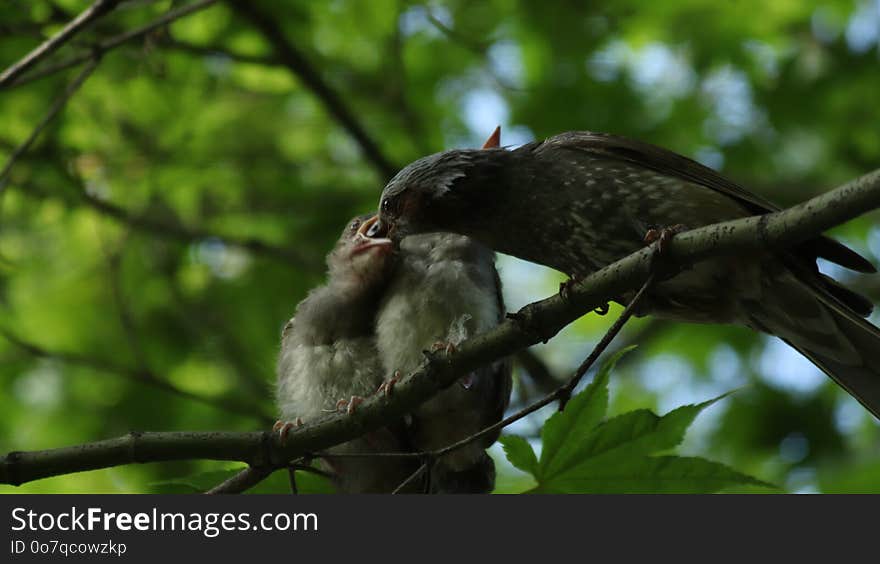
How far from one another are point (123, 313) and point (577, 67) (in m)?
3.03

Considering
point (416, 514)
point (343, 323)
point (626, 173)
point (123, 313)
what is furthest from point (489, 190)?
point (123, 313)

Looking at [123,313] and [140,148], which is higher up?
[140,148]

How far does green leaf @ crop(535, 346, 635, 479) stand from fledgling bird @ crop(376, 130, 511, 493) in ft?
2.84

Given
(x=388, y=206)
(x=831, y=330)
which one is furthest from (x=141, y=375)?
(x=831, y=330)

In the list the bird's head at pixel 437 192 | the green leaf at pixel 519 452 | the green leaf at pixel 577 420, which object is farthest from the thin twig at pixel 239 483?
the bird's head at pixel 437 192

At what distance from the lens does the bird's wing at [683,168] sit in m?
3.48

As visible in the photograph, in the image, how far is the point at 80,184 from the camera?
5.68 meters

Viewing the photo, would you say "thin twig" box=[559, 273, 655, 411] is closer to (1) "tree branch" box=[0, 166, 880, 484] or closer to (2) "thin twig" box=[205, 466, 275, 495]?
(1) "tree branch" box=[0, 166, 880, 484]

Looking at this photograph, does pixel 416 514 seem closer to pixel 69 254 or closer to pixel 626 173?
pixel 626 173

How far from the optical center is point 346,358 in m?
3.94

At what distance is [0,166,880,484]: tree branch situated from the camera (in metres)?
2.77

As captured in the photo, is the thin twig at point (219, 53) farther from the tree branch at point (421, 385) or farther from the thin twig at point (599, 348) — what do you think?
the thin twig at point (599, 348)

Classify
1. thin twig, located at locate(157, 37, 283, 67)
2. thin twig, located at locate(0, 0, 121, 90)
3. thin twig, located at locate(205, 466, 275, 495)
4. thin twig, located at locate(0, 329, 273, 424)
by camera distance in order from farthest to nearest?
thin twig, located at locate(157, 37, 283, 67) → thin twig, located at locate(0, 329, 273, 424) → thin twig, located at locate(0, 0, 121, 90) → thin twig, located at locate(205, 466, 275, 495)

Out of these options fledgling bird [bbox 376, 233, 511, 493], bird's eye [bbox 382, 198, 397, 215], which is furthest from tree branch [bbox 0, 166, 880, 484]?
bird's eye [bbox 382, 198, 397, 215]
